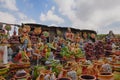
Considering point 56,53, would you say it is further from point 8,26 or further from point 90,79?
point 90,79

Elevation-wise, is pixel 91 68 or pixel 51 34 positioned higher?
pixel 51 34

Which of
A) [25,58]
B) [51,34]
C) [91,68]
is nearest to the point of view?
[91,68]

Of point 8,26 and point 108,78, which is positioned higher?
point 8,26

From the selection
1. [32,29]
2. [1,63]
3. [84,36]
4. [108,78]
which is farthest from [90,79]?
[84,36]

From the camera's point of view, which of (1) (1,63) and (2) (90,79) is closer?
(2) (90,79)

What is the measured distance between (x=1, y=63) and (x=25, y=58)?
2.19 metres

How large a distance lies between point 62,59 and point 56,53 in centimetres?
52

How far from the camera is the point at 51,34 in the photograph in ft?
41.0

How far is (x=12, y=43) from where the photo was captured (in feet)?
27.8

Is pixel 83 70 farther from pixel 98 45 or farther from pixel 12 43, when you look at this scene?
pixel 98 45

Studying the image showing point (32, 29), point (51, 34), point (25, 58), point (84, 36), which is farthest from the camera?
point (84, 36)

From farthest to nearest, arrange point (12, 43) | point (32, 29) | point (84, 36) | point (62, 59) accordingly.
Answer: point (84, 36) < point (32, 29) < point (62, 59) < point (12, 43)

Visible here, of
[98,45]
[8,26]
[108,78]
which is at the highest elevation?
[8,26]

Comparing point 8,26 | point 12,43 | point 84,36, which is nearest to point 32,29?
point 8,26
